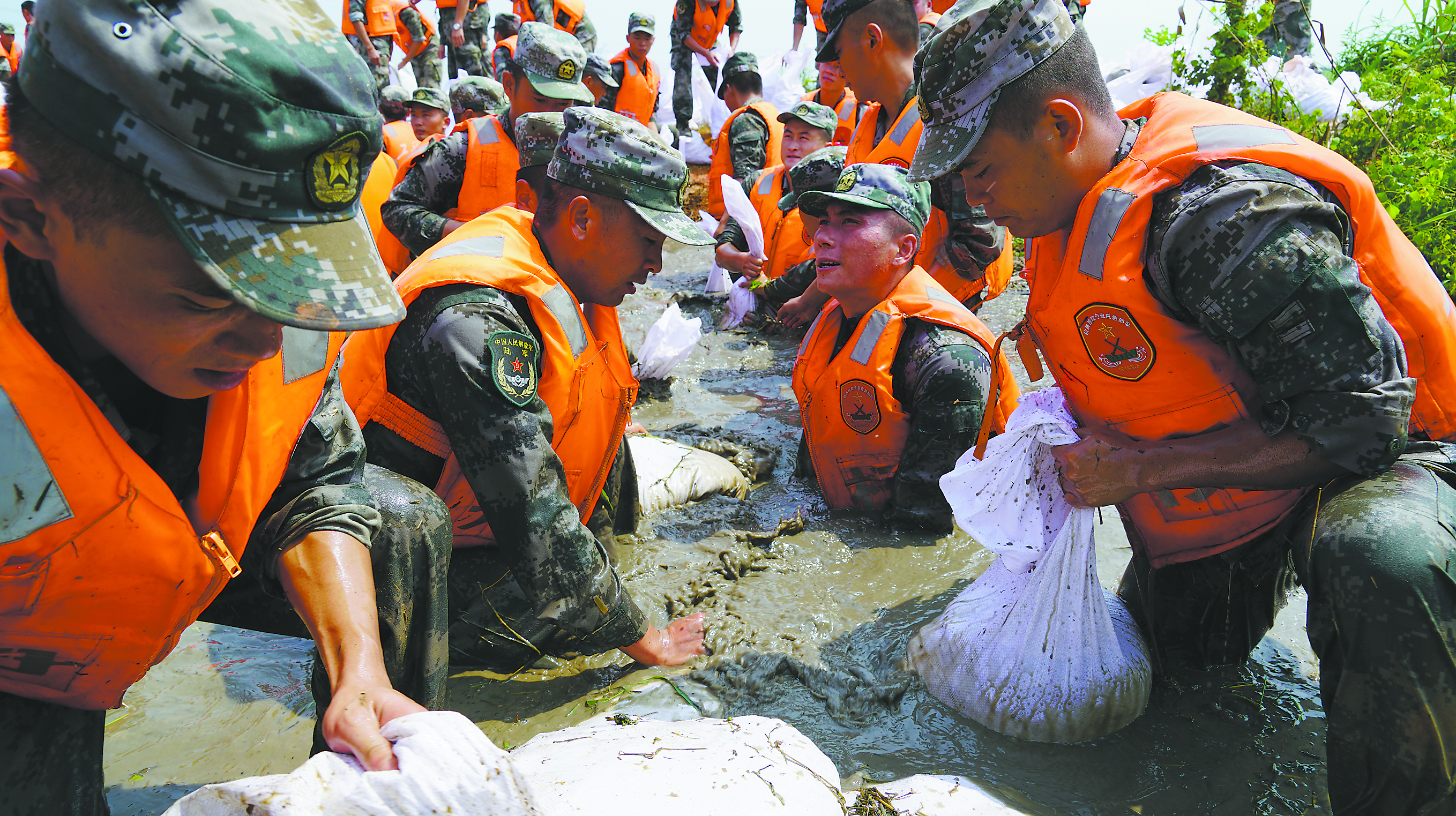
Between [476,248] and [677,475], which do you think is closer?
[476,248]

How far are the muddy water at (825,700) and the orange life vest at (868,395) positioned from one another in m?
0.35

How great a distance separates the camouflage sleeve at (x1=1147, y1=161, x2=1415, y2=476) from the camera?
1679mm

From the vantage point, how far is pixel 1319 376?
5.64 feet

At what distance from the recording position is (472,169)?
432 cm

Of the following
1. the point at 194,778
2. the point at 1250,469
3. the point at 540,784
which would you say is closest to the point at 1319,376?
the point at 1250,469

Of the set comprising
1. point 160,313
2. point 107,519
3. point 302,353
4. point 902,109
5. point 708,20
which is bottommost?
point 107,519

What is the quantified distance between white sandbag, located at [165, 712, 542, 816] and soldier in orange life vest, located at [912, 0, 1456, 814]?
1.57m

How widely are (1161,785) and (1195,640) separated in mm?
547

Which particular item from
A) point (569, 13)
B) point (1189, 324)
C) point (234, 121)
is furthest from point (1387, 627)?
point (569, 13)

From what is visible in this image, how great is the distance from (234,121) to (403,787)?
35.3 inches

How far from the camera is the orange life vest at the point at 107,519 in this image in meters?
1.19

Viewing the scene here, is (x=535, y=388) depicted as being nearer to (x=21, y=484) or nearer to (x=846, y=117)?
(x=21, y=484)

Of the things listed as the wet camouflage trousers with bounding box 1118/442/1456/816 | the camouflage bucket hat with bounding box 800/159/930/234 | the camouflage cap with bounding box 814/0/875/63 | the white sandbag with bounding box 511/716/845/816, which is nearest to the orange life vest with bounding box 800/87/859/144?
the camouflage cap with bounding box 814/0/875/63

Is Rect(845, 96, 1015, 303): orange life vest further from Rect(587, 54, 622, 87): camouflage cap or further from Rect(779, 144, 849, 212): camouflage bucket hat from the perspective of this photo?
Rect(587, 54, 622, 87): camouflage cap
